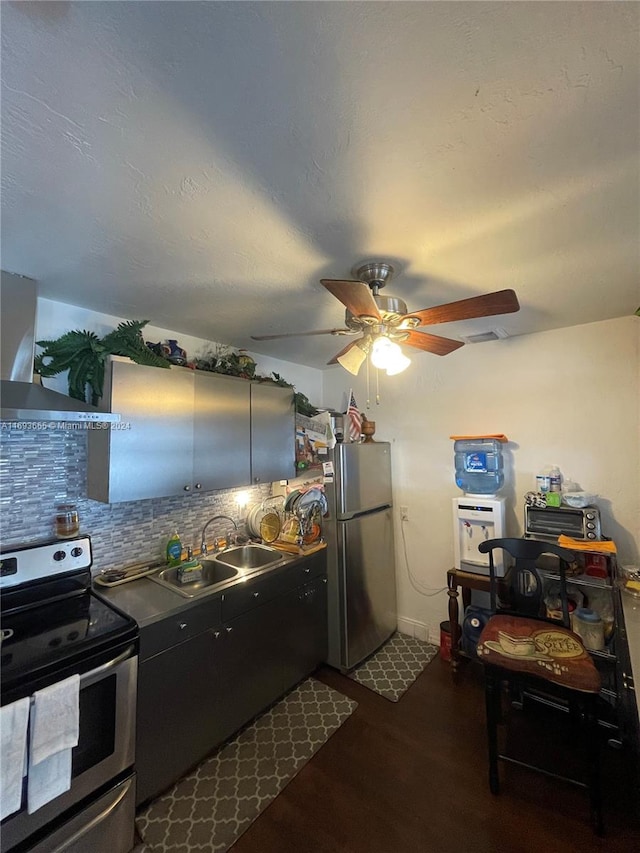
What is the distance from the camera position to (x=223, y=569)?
2242 mm

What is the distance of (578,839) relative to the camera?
1456 mm

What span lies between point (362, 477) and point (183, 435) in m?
1.36

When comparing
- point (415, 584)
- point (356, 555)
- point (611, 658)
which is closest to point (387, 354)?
point (356, 555)

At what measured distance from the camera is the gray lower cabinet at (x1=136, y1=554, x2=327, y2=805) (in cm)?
157

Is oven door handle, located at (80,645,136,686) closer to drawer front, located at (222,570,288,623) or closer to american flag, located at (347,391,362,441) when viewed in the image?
drawer front, located at (222,570,288,623)

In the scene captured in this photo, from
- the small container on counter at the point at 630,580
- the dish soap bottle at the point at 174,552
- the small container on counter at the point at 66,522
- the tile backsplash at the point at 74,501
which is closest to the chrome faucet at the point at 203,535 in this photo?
the tile backsplash at the point at 74,501

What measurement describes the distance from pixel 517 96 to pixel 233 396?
1.94 metres

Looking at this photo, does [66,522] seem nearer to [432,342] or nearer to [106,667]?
[106,667]

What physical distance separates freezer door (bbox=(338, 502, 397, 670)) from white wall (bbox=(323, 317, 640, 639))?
0.64ft

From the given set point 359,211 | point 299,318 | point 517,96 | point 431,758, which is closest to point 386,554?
point 431,758

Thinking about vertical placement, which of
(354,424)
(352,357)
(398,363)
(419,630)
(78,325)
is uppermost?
(78,325)

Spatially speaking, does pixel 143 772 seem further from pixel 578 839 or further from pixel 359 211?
pixel 359 211

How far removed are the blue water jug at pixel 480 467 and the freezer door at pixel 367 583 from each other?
2.33 feet

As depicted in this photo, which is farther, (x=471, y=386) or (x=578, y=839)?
(x=471, y=386)
